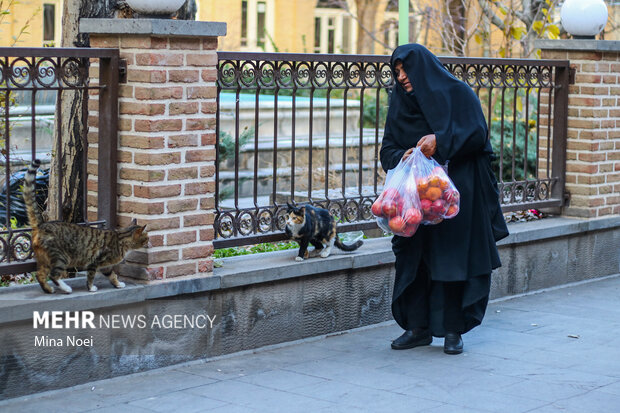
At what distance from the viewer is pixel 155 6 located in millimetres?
5625

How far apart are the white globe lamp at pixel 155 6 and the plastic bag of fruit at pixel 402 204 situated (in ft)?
5.25

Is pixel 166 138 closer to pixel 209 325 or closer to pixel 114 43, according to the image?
pixel 114 43

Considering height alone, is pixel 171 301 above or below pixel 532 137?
below

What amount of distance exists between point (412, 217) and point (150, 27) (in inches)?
71.5

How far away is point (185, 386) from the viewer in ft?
17.9

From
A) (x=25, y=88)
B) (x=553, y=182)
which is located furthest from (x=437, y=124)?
(x=553, y=182)

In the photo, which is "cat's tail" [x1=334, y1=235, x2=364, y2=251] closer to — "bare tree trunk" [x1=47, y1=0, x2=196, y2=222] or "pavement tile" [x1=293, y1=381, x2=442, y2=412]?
"pavement tile" [x1=293, y1=381, x2=442, y2=412]

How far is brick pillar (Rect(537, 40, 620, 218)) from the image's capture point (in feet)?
28.1

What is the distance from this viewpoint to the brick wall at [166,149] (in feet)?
18.3

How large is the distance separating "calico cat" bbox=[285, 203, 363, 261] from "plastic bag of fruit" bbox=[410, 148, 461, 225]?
0.81 m

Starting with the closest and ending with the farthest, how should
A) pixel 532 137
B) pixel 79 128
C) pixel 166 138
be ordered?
pixel 166 138, pixel 79 128, pixel 532 137

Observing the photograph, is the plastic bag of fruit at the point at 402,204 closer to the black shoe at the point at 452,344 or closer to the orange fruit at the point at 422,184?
the orange fruit at the point at 422,184

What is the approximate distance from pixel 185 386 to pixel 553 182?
446 centimetres

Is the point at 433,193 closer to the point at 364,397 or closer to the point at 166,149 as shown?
the point at 364,397
